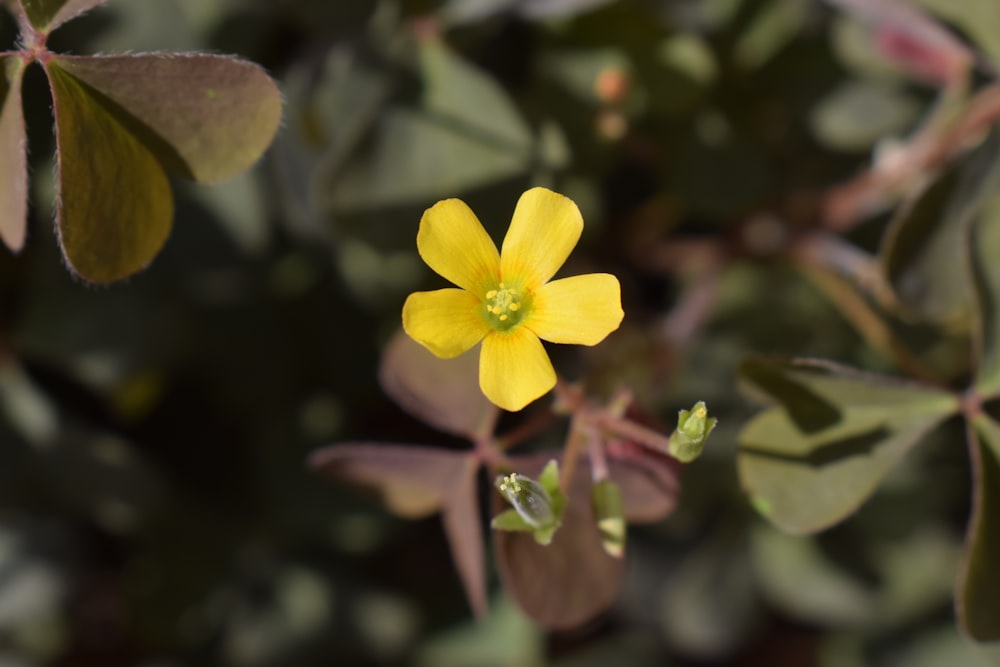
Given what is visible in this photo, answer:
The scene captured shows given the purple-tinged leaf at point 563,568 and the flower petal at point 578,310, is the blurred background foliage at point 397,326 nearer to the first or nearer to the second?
the purple-tinged leaf at point 563,568

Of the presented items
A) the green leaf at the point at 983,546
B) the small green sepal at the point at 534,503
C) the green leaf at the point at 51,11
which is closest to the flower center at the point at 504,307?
the small green sepal at the point at 534,503

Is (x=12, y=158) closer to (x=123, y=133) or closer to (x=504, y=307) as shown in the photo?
(x=123, y=133)

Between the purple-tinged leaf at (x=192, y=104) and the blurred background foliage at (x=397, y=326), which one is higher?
the purple-tinged leaf at (x=192, y=104)

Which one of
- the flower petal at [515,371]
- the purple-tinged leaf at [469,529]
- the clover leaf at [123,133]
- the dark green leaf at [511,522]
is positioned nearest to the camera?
the flower petal at [515,371]

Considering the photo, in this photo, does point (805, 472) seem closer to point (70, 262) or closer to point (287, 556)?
point (70, 262)

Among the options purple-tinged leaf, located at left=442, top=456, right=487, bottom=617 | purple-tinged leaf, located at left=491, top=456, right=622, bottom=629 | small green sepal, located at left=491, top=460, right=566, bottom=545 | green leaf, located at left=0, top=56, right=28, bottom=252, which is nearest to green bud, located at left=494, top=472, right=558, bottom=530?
small green sepal, located at left=491, top=460, right=566, bottom=545

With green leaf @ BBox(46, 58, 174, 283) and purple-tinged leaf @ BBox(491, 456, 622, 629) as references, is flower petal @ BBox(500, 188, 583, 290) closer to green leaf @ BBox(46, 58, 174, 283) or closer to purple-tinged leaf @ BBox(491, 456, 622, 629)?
purple-tinged leaf @ BBox(491, 456, 622, 629)
